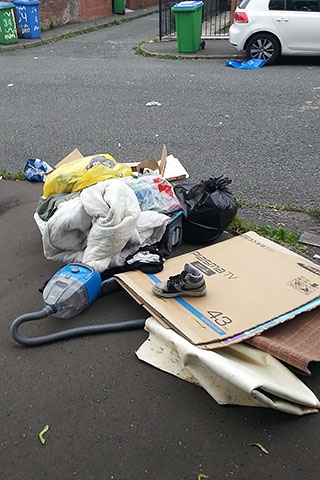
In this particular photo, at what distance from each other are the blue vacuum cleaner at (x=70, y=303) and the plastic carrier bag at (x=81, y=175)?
817mm

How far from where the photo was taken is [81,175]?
3.65m

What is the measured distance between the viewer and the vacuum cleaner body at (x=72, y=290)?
2809mm

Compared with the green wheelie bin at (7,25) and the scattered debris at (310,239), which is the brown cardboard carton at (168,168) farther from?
the green wheelie bin at (7,25)

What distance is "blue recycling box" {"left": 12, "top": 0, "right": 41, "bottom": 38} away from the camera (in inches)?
523

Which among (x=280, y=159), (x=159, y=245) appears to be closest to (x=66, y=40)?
(x=280, y=159)

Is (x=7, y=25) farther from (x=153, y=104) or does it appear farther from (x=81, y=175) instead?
(x=81, y=175)

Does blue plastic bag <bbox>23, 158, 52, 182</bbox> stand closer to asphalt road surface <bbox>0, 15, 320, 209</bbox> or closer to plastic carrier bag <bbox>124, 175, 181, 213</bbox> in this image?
asphalt road surface <bbox>0, 15, 320, 209</bbox>

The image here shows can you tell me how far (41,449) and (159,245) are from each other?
161 centimetres

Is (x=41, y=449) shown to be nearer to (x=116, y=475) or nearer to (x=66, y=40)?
(x=116, y=475)

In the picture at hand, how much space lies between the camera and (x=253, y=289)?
2.89 m

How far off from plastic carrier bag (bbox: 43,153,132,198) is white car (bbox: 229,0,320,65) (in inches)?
269

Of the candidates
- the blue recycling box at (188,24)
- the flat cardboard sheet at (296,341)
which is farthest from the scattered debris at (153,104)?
the flat cardboard sheet at (296,341)

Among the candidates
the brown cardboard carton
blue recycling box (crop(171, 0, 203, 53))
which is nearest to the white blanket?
the brown cardboard carton

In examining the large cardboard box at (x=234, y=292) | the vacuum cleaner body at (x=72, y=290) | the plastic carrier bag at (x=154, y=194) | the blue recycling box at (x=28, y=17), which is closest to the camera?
the large cardboard box at (x=234, y=292)
